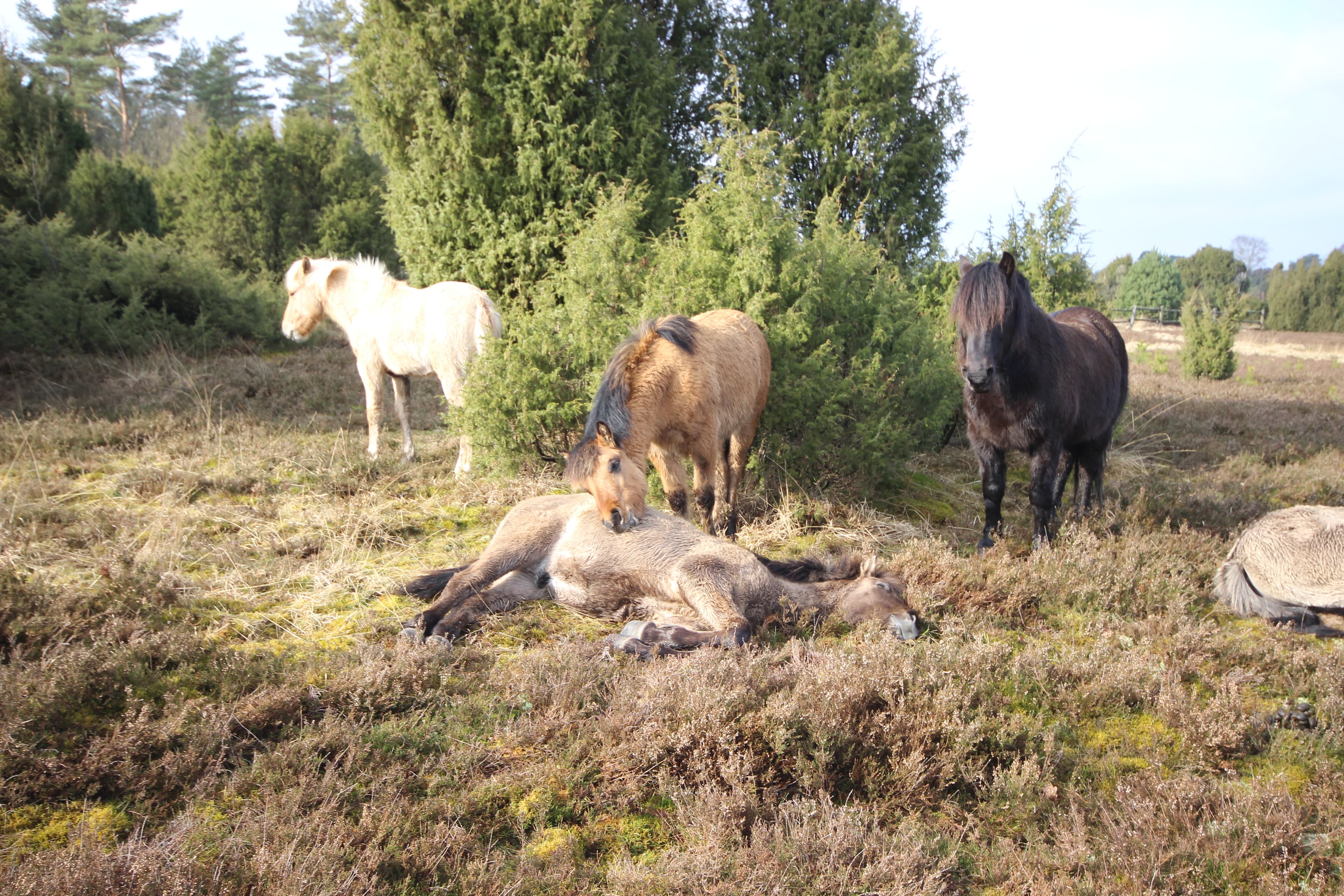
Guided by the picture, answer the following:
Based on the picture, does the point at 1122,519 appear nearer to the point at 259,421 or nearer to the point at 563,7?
the point at 563,7

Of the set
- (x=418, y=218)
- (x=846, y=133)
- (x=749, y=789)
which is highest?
(x=846, y=133)

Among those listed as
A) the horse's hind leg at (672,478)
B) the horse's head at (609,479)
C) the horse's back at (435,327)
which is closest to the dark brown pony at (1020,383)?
the horse's hind leg at (672,478)

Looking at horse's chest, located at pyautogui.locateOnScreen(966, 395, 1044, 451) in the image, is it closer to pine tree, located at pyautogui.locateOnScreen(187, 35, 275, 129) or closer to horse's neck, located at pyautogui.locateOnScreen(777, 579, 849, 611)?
horse's neck, located at pyautogui.locateOnScreen(777, 579, 849, 611)

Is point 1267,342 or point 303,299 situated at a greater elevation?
point 1267,342

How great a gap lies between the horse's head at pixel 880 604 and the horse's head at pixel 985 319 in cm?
155

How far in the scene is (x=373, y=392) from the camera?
852 centimetres

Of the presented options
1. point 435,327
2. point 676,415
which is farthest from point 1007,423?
point 435,327

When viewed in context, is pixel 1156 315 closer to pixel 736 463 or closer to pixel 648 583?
pixel 736 463

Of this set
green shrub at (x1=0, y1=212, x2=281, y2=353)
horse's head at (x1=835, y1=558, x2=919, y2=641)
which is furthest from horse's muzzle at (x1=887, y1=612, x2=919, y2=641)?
green shrub at (x1=0, y1=212, x2=281, y2=353)

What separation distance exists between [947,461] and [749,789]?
7.33 meters

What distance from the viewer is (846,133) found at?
12.1 m

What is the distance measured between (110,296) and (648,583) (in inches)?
549

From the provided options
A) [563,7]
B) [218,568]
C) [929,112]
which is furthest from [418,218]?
[929,112]

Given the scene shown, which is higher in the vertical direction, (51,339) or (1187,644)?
(51,339)
